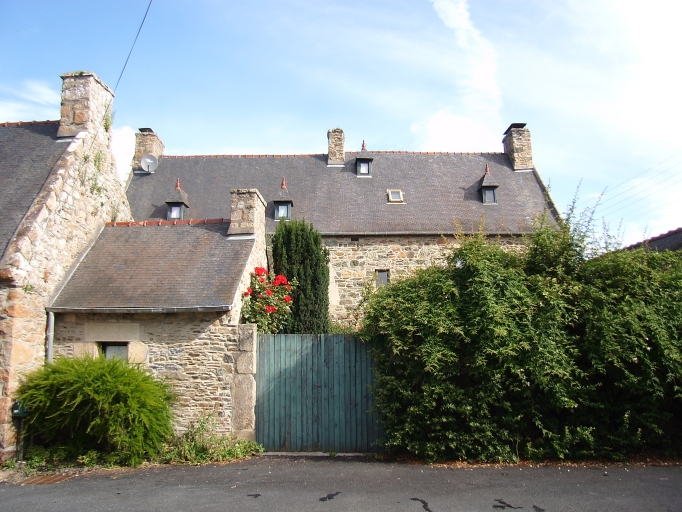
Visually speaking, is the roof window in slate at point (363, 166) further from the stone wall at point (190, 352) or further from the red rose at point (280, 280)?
the stone wall at point (190, 352)

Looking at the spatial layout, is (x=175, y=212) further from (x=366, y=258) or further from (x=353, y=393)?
(x=353, y=393)

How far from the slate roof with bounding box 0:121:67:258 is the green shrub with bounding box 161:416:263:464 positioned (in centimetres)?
380

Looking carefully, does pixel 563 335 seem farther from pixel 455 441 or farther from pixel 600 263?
pixel 455 441

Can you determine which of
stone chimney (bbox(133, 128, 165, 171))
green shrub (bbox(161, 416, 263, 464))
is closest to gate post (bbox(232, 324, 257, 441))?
green shrub (bbox(161, 416, 263, 464))

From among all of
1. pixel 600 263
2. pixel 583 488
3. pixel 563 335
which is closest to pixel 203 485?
pixel 583 488

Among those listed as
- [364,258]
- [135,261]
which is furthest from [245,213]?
[364,258]

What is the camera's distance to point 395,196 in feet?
51.1

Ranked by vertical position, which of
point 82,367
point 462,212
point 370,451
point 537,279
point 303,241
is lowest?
point 370,451

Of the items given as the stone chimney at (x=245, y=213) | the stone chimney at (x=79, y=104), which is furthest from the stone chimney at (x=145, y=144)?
the stone chimney at (x=245, y=213)

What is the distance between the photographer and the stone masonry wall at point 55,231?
705 centimetres

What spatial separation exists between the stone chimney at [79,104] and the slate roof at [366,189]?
16.9ft

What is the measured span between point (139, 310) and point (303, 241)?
4462mm

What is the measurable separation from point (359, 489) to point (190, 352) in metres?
3.31

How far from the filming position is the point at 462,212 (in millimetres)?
14953
